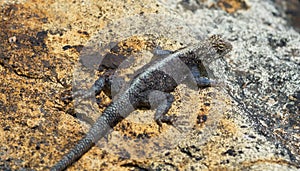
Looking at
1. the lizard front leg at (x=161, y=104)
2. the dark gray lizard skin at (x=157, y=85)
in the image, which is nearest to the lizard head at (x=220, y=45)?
the dark gray lizard skin at (x=157, y=85)

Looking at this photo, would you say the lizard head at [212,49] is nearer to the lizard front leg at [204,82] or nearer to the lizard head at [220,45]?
the lizard head at [220,45]

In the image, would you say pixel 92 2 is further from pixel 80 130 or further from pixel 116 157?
pixel 116 157

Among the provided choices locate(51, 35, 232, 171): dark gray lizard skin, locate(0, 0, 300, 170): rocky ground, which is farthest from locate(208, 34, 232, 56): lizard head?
locate(0, 0, 300, 170): rocky ground

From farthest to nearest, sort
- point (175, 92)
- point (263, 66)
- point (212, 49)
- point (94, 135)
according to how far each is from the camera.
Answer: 1. point (263, 66)
2. point (212, 49)
3. point (175, 92)
4. point (94, 135)

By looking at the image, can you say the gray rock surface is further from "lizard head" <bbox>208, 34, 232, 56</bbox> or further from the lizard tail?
the lizard tail

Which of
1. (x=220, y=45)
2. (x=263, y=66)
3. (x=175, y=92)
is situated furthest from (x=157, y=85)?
(x=263, y=66)

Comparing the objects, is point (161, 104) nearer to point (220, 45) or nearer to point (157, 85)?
point (157, 85)

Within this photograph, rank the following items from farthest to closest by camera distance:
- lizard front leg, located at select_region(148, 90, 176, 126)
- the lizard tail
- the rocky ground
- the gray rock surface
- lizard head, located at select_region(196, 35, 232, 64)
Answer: lizard head, located at select_region(196, 35, 232, 64)
the gray rock surface
lizard front leg, located at select_region(148, 90, 176, 126)
the rocky ground
the lizard tail
